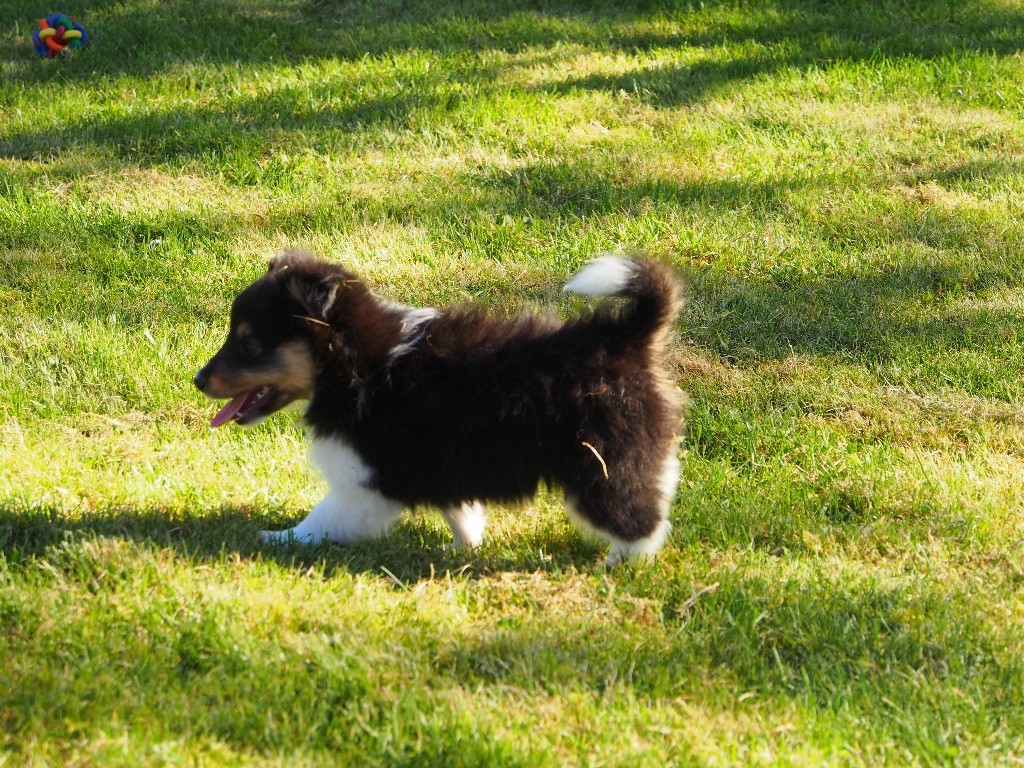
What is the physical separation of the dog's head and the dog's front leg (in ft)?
1.38

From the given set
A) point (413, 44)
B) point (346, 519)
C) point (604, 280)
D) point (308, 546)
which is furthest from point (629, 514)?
point (413, 44)

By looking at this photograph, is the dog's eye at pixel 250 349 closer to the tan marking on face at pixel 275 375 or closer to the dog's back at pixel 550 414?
the tan marking on face at pixel 275 375

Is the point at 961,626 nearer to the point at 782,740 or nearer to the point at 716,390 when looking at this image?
the point at 782,740

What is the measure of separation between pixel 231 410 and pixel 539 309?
254 cm

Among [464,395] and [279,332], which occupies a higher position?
[279,332]

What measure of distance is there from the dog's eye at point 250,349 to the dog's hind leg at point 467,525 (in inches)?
37.5

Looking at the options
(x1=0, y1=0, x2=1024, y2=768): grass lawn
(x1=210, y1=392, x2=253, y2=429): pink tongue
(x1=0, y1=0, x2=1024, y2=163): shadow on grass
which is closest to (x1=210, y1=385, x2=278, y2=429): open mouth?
(x1=210, y1=392, x2=253, y2=429): pink tongue

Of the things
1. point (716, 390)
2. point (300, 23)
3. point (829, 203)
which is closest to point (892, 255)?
point (829, 203)

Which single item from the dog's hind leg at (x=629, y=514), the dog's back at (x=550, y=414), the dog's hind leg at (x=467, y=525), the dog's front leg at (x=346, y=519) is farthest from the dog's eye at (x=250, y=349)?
the dog's hind leg at (x=629, y=514)

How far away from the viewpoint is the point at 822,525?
508 centimetres

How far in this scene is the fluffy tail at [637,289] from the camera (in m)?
4.30

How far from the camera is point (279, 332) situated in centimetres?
451

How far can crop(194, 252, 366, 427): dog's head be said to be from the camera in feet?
14.5

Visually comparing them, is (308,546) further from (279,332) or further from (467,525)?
(279,332)
